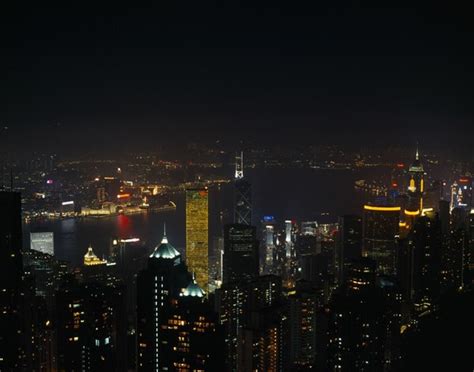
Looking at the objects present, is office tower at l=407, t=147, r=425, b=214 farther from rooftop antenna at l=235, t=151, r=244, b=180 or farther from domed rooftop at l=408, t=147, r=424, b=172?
rooftop antenna at l=235, t=151, r=244, b=180

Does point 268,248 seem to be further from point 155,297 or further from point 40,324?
point 40,324

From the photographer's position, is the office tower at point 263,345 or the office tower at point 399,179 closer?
the office tower at point 263,345

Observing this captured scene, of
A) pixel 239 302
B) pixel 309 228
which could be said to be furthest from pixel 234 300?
pixel 309 228

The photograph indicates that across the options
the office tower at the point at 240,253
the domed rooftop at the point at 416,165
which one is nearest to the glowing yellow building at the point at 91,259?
the office tower at the point at 240,253

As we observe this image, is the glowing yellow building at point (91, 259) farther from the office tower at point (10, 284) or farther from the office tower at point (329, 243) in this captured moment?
the office tower at point (10, 284)

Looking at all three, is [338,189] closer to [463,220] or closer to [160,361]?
[463,220]

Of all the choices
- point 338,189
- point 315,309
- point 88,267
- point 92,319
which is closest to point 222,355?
point 92,319
